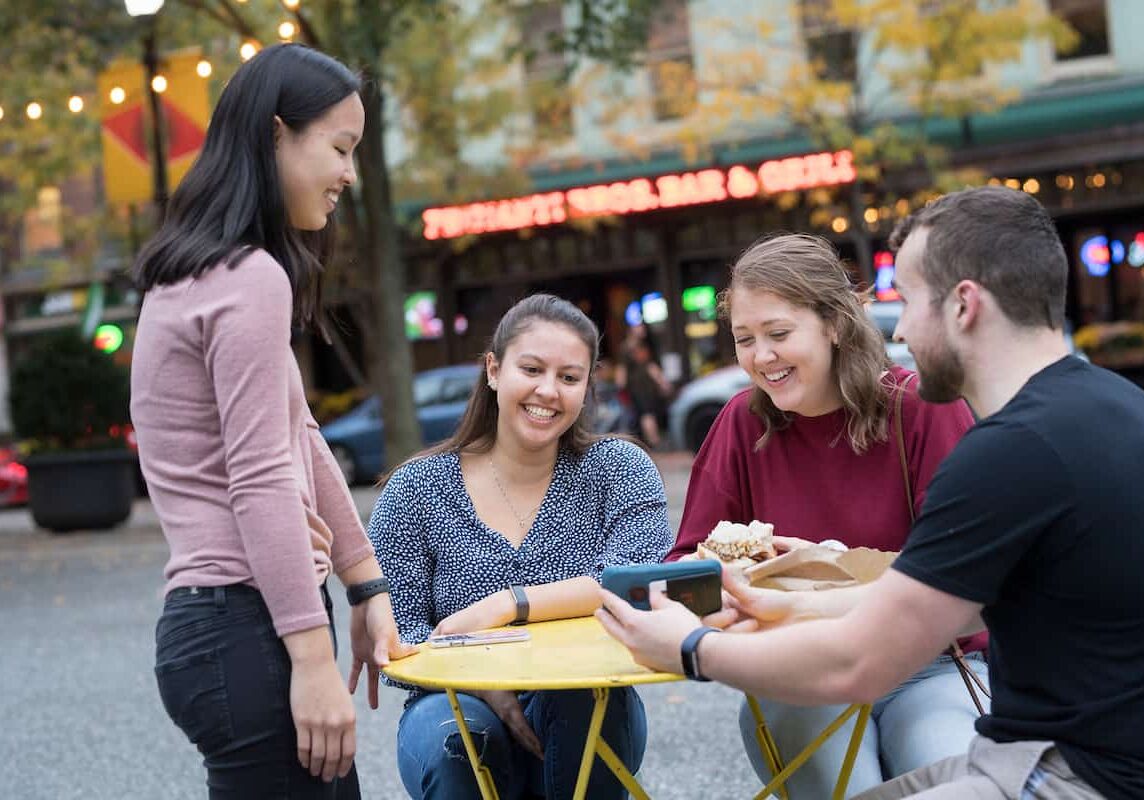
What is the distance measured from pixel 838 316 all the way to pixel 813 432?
0.98 feet

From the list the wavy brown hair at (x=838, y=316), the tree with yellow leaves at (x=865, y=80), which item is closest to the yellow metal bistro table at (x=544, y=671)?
the wavy brown hair at (x=838, y=316)

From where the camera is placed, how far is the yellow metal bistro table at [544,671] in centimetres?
266

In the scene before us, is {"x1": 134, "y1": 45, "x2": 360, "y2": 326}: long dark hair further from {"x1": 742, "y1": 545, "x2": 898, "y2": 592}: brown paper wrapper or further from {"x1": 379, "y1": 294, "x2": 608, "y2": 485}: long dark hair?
{"x1": 379, "y1": 294, "x2": 608, "y2": 485}: long dark hair

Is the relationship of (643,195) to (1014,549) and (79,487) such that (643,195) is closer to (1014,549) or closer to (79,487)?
(79,487)

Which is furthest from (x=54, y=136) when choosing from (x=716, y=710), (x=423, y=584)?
(x=423, y=584)

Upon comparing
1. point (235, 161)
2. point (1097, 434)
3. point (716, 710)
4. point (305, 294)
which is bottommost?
point (716, 710)

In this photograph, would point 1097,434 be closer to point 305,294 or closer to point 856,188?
point 305,294

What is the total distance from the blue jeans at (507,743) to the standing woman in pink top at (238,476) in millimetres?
814

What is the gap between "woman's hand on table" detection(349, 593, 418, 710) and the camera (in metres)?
2.99

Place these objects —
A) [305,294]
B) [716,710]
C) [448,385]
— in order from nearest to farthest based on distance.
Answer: [305,294]
[716,710]
[448,385]

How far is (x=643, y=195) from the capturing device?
22578mm

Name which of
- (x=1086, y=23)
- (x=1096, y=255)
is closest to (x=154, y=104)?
(x=1086, y=23)

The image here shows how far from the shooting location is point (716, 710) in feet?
21.1

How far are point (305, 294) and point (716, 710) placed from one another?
4.18 metres
